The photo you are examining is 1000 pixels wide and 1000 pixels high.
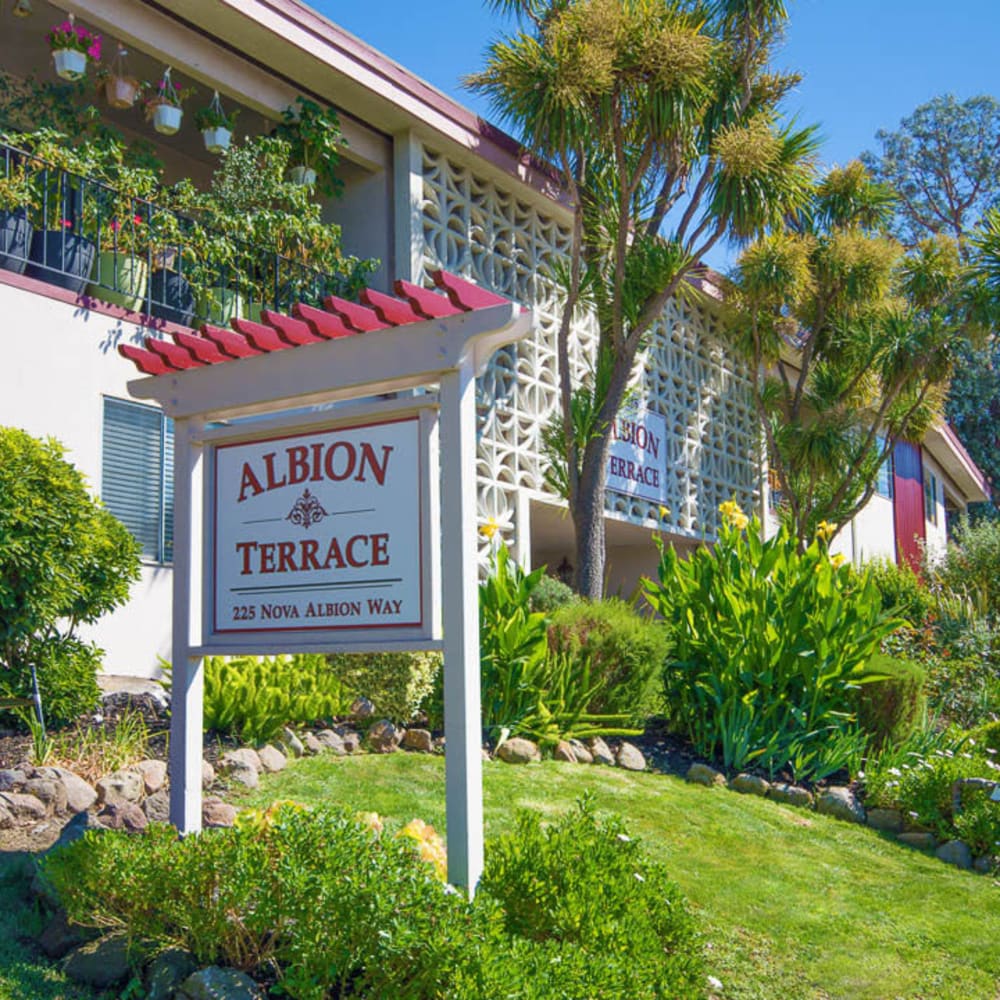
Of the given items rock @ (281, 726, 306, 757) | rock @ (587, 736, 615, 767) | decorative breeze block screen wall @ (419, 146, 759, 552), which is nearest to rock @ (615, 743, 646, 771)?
rock @ (587, 736, 615, 767)

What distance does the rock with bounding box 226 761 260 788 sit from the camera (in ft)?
22.1

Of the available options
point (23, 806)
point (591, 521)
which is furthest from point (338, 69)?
point (23, 806)

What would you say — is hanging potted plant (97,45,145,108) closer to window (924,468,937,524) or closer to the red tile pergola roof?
the red tile pergola roof

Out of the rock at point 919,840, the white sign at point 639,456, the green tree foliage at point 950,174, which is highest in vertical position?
the green tree foliage at point 950,174

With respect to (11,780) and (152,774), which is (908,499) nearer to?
(152,774)

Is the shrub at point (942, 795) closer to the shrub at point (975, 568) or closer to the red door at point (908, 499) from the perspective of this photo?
the shrub at point (975, 568)

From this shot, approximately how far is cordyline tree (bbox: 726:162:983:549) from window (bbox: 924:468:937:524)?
12416mm

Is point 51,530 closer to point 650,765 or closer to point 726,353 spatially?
point 650,765

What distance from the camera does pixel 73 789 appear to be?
6.21 meters

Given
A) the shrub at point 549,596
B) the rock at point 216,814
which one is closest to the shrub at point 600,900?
the rock at point 216,814

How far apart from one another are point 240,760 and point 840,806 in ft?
13.2

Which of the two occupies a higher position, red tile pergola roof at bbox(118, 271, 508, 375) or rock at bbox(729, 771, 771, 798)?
red tile pergola roof at bbox(118, 271, 508, 375)

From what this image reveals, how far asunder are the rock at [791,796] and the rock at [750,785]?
0.16ft

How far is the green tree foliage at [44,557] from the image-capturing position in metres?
7.20
